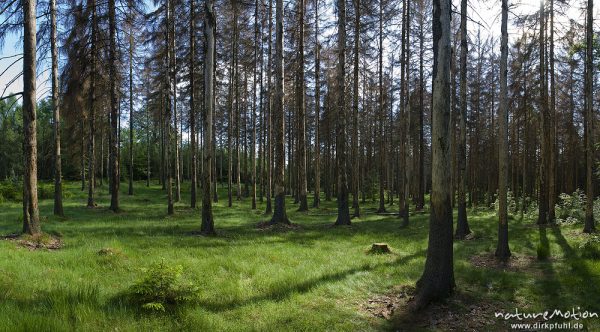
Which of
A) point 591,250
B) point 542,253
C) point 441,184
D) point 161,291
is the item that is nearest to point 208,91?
point 161,291

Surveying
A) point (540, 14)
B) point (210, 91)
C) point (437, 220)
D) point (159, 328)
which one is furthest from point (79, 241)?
point (540, 14)

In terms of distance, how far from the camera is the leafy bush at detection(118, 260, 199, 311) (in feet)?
15.8

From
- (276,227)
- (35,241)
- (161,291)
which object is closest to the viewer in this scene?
(161,291)

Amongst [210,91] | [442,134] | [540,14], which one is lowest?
[442,134]

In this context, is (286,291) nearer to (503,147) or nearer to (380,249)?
(380,249)

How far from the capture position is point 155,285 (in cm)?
→ 493

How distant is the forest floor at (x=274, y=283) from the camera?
14.7ft

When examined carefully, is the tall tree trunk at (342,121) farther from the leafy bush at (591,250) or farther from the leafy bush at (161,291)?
the leafy bush at (161,291)

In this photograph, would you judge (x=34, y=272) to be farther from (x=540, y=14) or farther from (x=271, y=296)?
(x=540, y=14)

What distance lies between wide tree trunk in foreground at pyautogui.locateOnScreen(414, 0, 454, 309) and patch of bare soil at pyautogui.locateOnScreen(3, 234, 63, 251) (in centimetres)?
799

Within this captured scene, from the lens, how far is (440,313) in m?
5.57

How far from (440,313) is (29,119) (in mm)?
9900

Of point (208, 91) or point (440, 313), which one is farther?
point (208, 91)

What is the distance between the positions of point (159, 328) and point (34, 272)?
299 centimetres
